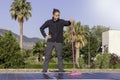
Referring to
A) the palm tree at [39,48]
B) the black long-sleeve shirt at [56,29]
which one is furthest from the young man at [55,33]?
the palm tree at [39,48]

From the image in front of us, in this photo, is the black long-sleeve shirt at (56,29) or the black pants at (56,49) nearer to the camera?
the black long-sleeve shirt at (56,29)

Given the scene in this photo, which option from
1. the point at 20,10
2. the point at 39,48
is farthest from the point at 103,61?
the point at 39,48

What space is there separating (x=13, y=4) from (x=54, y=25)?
64.2 metres

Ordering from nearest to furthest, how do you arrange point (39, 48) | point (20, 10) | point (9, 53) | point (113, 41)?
point (9, 53), point (113, 41), point (20, 10), point (39, 48)

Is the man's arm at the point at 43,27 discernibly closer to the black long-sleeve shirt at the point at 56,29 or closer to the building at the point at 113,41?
the black long-sleeve shirt at the point at 56,29

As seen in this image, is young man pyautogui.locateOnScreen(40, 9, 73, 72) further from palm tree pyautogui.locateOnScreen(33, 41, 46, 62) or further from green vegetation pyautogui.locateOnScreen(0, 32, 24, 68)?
palm tree pyautogui.locateOnScreen(33, 41, 46, 62)

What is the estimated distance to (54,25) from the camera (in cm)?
947

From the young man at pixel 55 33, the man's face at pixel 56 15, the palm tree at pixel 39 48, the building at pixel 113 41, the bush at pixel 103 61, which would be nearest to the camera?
the man's face at pixel 56 15

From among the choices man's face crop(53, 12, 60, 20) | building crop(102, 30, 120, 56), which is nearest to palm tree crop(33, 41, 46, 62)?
building crop(102, 30, 120, 56)

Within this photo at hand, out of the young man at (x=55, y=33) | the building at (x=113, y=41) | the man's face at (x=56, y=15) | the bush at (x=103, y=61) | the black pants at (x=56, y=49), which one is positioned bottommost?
the bush at (x=103, y=61)

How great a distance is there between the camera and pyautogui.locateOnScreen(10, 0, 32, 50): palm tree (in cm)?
7162

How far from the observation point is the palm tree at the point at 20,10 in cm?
7162

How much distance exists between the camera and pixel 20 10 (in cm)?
7238

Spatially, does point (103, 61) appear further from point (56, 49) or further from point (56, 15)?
point (56, 15)
